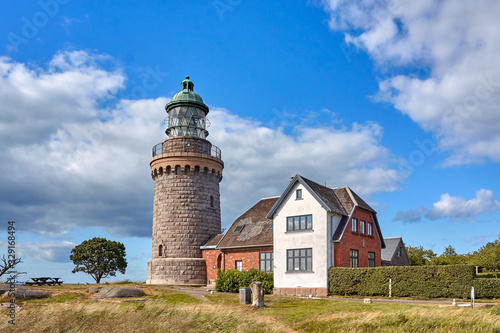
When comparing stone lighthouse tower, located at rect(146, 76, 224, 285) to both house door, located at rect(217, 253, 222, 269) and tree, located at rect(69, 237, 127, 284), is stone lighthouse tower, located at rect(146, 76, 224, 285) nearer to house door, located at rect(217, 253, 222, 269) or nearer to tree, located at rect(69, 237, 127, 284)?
house door, located at rect(217, 253, 222, 269)

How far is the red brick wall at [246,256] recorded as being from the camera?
36.8 meters

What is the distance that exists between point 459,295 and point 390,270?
4.15 meters

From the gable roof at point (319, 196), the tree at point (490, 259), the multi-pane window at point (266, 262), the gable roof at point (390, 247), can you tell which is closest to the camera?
the gable roof at point (319, 196)

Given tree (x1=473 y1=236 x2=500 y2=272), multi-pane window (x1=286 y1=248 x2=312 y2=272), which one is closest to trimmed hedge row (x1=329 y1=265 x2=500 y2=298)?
multi-pane window (x1=286 y1=248 x2=312 y2=272)

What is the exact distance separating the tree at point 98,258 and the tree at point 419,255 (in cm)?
3356

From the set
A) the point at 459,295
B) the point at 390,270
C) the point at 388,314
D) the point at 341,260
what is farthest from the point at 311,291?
the point at 388,314

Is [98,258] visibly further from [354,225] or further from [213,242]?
[354,225]

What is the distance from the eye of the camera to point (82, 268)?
5203 cm

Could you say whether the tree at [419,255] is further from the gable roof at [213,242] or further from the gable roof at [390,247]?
the gable roof at [213,242]

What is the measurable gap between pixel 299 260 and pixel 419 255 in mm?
31351

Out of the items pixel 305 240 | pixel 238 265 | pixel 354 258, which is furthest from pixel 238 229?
pixel 354 258

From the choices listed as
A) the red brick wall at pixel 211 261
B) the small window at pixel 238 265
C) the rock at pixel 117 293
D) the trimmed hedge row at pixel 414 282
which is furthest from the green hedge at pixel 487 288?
the red brick wall at pixel 211 261

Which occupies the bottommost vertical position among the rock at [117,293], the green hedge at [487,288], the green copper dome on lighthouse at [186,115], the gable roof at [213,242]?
the rock at [117,293]

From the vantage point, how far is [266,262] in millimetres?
36344
